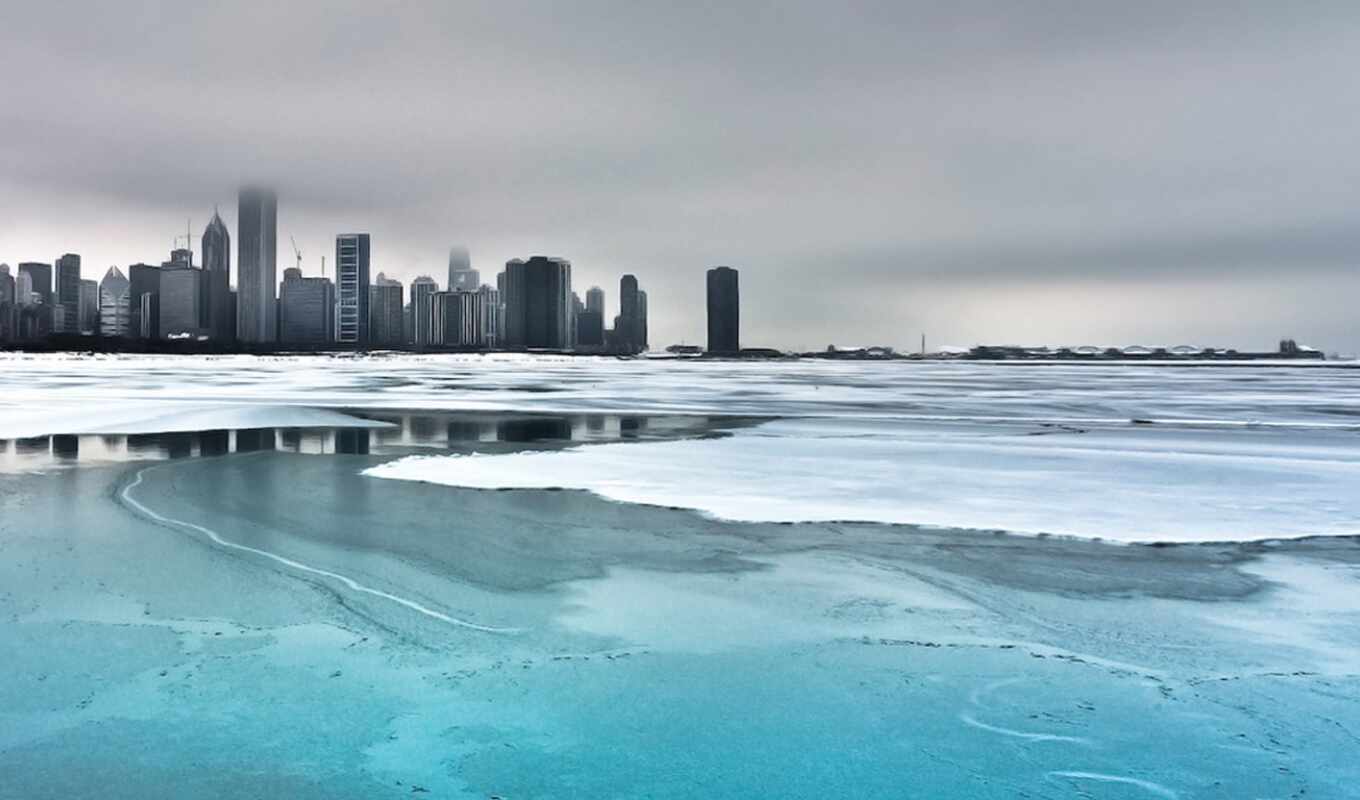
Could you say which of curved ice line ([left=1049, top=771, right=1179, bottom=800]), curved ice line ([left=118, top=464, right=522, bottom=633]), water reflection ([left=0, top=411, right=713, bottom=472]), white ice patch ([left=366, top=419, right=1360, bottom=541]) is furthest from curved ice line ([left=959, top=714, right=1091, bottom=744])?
water reflection ([left=0, top=411, right=713, bottom=472])

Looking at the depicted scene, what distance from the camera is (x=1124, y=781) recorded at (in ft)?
13.0

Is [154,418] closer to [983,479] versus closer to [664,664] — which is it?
[983,479]

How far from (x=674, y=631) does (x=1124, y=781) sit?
2755mm

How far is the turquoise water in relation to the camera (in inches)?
159

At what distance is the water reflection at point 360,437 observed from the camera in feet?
48.3

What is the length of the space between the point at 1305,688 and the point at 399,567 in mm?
6005

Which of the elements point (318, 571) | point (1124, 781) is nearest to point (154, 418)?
point (318, 571)

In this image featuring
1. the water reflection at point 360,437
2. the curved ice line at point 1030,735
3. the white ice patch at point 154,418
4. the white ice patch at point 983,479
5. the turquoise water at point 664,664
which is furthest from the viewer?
the white ice patch at point 154,418

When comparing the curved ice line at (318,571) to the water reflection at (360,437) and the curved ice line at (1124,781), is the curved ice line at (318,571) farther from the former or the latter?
the water reflection at (360,437)

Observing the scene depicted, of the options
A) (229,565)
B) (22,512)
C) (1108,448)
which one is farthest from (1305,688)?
(1108,448)

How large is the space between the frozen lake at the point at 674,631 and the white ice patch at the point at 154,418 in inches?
236

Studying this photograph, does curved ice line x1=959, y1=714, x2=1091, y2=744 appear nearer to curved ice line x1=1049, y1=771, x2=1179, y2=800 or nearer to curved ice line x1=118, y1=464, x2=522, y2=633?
curved ice line x1=1049, y1=771, x2=1179, y2=800

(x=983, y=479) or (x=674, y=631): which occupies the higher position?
(x=983, y=479)

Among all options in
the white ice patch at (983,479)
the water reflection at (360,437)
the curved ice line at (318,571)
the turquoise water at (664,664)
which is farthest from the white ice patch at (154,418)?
the turquoise water at (664,664)
